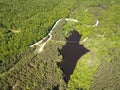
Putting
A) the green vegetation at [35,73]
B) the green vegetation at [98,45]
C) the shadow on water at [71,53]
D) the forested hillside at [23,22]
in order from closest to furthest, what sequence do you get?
the green vegetation at [35,73], the green vegetation at [98,45], the shadow on water at [71,53], the forested hillside at [23,22]

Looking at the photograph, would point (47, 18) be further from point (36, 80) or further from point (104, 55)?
point (36, 80)

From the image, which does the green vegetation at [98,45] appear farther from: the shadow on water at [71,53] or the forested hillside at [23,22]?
the forested hillside at [23,22]

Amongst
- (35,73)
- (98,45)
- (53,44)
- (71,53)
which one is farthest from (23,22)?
(35,73)

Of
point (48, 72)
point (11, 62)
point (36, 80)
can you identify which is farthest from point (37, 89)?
point (11, 62)

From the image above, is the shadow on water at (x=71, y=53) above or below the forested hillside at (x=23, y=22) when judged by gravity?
below

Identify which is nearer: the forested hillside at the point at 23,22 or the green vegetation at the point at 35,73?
the green vegetation at the point at 35,73

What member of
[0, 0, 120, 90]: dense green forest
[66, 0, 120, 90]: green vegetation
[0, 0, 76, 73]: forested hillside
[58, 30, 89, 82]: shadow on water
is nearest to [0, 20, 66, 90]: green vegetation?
[0, 0, 120, 90]: dense green forest

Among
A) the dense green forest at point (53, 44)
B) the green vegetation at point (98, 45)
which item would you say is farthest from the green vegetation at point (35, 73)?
the green vegetation at point (98, 45)

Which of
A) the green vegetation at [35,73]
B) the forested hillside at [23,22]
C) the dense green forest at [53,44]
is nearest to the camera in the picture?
the green vegetation at [35,73]
